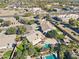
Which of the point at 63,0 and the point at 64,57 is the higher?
the point at 64,57

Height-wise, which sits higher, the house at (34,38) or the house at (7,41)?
the house at (7,41)

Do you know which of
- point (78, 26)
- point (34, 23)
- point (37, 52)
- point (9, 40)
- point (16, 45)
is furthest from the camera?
point (34, 23)

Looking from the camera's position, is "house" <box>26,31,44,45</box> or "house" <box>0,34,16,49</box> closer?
"house" <box>0,34,16,49</box>

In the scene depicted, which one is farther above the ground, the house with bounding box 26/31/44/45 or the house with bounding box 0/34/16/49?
the house with bounding box 0/34/16/49

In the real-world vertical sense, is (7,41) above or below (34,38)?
above

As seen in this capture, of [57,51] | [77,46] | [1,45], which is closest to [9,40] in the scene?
[1,45]

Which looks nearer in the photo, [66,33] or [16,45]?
[16,45]

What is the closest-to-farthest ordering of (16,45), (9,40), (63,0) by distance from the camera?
(16,45) < (9,40) < (63,0)

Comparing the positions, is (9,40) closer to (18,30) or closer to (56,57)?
(18,30)

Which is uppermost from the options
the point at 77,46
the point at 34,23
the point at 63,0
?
the point at 77,46

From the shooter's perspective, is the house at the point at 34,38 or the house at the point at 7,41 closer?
the house at the point at 7,41

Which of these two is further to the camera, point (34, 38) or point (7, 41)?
point (34, 38)
